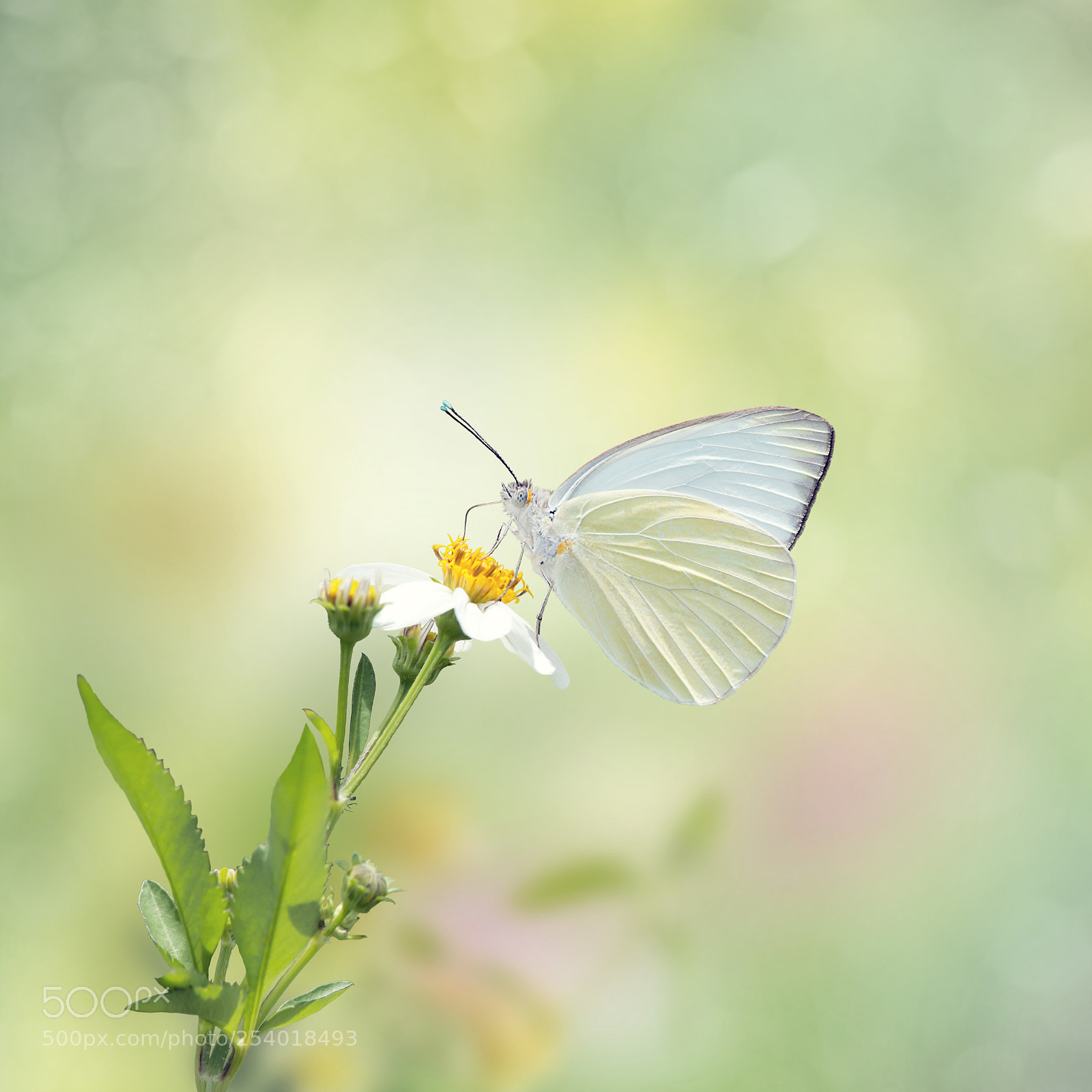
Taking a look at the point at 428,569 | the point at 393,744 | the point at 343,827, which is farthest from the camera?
the point at 428,569

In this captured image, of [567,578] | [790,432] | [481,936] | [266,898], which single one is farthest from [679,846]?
[266,898]

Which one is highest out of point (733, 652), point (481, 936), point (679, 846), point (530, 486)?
point (530, 486)

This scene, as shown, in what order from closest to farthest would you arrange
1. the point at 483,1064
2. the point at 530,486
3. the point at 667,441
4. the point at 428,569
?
the point at 530,486, the point at 667,441, the point at 483,1064, the point at 428,569

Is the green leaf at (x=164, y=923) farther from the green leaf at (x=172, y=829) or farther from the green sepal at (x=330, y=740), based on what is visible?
the green sepal at (x=330, y=740)

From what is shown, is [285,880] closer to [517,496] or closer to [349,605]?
[349,605]

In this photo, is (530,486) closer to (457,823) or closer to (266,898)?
(266,898)

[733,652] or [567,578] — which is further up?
[567,578]
